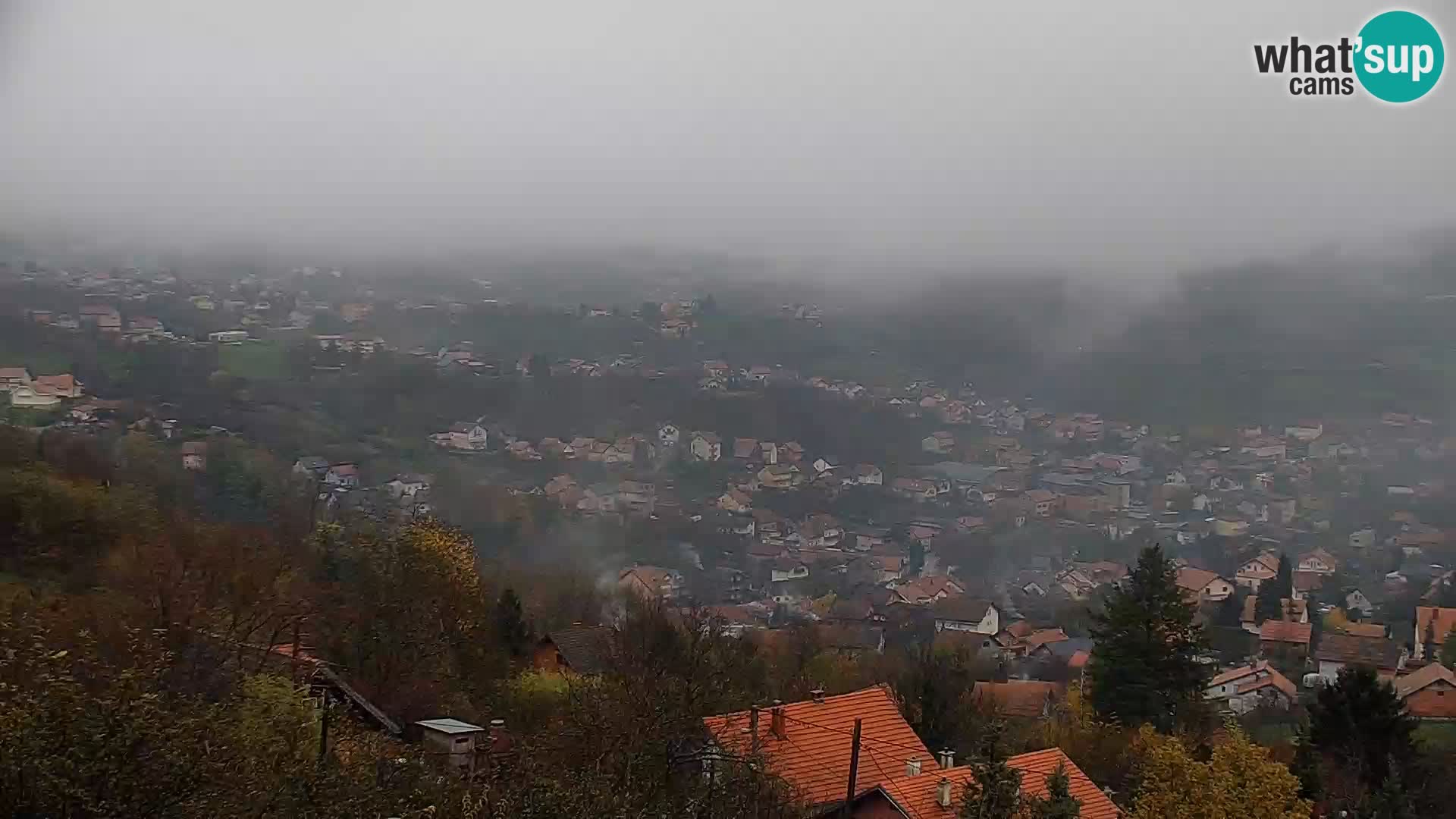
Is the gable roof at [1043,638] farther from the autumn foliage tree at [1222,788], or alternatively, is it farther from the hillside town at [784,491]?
the autumn foliage tree at [1222,788]

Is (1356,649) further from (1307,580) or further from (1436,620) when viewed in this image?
(1307,580)

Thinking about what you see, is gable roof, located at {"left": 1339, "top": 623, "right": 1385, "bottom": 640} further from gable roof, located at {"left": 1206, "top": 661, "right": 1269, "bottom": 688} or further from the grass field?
the grass field

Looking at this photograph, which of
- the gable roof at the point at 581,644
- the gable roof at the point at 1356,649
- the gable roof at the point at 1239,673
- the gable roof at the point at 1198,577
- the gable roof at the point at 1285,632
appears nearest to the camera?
the gable roof at the point at 581,644

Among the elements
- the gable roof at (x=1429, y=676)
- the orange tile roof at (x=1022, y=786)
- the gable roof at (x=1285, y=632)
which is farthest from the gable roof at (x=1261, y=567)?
the orange tile roof at (x=1022, y=786)

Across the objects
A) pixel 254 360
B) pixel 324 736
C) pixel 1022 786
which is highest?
pixel 254 360

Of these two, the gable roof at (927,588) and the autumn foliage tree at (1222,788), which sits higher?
the autumn foliage tree at (1222,788)

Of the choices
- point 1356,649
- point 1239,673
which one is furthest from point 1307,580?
point 1239,673

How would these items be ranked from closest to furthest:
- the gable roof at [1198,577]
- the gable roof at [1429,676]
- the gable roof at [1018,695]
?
the gable roof at [1018,695]
the gable roof at [1429,676]
the gable roof at [1198,577]
